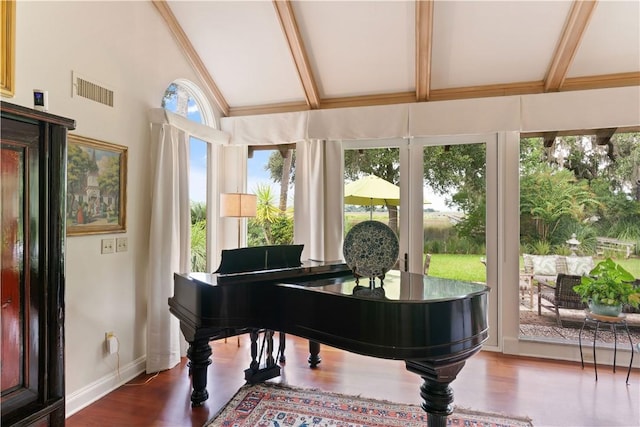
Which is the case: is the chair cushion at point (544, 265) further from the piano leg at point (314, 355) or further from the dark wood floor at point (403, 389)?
the piano leg at point (314, 355)

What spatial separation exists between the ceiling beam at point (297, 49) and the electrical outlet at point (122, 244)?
7.82ft

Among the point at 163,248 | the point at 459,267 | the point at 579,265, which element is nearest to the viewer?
the point at 163,248

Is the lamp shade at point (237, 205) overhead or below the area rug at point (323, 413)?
overhead

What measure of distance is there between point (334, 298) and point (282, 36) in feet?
9.23

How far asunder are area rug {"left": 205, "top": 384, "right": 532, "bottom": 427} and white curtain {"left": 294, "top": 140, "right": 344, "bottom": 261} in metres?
1.67

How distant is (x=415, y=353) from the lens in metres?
1.73

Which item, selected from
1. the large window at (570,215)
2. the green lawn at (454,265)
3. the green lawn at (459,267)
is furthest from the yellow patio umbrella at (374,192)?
the large window at (570,215)

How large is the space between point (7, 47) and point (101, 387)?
2390mm

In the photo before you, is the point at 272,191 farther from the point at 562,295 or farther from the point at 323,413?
the point at 562,295

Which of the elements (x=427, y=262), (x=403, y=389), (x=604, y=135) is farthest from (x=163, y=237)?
(x=604, y=135)

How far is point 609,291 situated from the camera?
308 cm

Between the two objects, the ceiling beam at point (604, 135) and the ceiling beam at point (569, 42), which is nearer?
the ceiling beam at point (569, 42)

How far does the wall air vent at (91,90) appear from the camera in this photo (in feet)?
8.34

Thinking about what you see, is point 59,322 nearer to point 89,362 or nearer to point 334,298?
point 334,298
